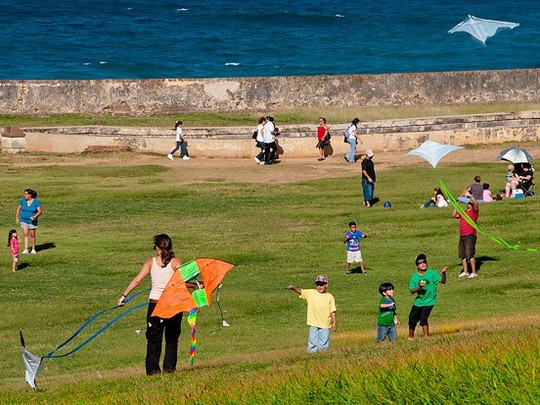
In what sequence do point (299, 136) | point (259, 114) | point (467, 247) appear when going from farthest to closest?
point (259, 114) → point (299, 136) → point (467, 247)

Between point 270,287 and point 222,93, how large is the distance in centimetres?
2275

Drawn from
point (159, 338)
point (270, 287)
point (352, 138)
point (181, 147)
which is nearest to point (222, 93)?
point (181, 147)

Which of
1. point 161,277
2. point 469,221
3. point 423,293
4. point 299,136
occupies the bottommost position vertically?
point 423,293

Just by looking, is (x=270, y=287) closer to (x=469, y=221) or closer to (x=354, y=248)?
(x=354, y=248)

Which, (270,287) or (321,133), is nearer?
(270,287)

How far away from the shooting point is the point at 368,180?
106 feet

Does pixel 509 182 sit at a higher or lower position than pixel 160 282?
higher

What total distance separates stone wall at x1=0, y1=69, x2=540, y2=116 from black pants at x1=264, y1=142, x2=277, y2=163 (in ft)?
23.8

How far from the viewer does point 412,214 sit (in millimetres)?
31812

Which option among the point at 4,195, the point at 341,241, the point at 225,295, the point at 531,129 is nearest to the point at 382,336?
the point at 225,295

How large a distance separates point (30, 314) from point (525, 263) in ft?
32.5

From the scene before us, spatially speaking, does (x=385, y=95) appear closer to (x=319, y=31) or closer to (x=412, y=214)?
(x=412, y=214)

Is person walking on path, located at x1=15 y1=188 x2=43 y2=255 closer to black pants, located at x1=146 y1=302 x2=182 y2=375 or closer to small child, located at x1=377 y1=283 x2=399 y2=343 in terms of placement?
small child, located at x1=377 y1=283 x2=399 y2=343

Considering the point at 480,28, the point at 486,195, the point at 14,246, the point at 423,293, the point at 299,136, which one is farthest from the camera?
the point at 480,28
